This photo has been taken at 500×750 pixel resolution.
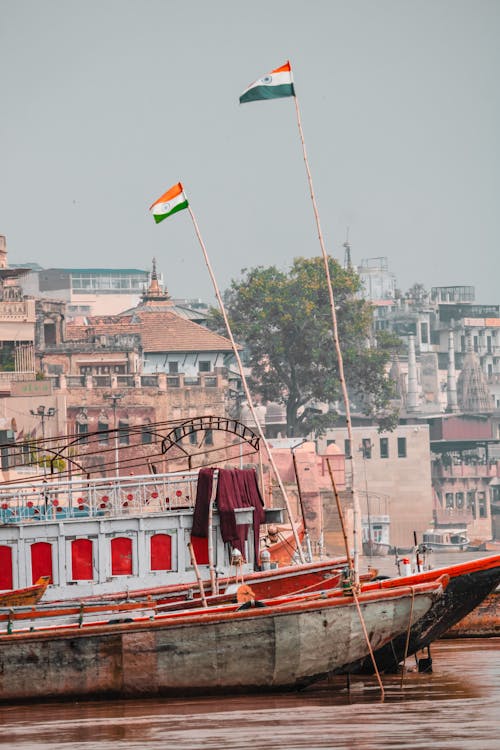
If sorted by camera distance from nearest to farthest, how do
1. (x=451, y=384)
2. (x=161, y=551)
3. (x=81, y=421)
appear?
(x=161, y=551) < (x=81, y=421) < (x=451, y=384)

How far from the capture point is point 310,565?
30703mm

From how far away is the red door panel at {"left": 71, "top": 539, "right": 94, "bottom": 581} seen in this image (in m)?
29.7

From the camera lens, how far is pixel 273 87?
33.8 meters

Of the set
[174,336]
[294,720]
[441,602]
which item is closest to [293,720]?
[294,720]

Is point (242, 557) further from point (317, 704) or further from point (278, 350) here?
point (278, 350)

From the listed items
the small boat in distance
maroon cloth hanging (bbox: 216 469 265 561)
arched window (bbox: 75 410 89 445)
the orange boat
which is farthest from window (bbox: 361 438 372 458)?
the orange boat

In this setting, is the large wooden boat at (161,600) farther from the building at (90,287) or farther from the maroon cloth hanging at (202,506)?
the building at (90,287)

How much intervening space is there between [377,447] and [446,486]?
31.5 feet

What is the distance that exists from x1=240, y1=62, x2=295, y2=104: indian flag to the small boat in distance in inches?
2792

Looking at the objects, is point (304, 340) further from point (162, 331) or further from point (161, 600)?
point (161, 600)

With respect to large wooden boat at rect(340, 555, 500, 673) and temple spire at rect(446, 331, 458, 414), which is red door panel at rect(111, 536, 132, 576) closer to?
large wooden boat at rect(340, 555, 500, 673)

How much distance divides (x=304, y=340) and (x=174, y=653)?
273 feet

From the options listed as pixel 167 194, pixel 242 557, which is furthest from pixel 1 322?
pixel 242 557

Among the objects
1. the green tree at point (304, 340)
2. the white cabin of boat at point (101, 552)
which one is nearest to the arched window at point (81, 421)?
the green tree at point (304, 340)
